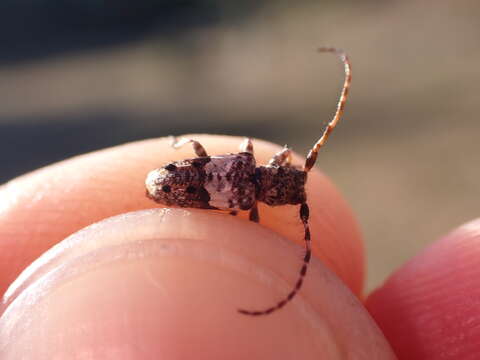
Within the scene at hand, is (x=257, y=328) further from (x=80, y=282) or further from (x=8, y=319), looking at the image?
(x=8, y=319)

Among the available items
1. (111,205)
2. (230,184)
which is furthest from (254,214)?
(111,205)

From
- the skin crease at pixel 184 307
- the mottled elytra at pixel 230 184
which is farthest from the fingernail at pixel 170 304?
the mottled elytra at pixel 230 184

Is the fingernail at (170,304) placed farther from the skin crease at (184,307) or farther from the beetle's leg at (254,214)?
the beetle's leg at (254,214)

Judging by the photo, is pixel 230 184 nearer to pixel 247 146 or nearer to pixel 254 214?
pixel 254 214

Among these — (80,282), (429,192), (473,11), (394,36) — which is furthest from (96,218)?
(473,11)

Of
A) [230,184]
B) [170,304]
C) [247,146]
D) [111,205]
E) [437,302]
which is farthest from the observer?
[247,146]

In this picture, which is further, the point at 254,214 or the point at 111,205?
the point at 111,205
